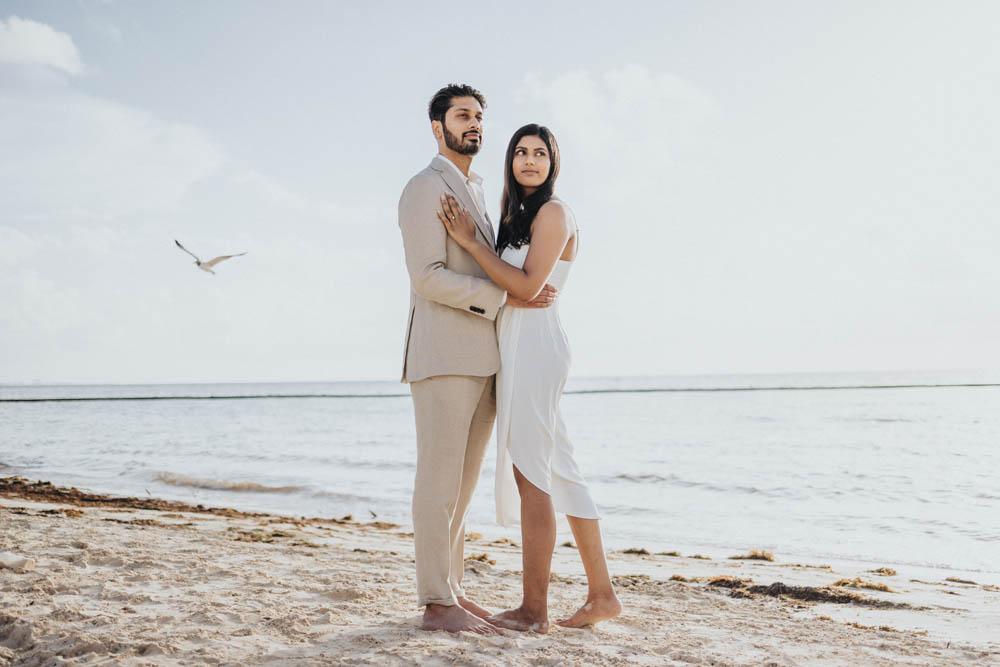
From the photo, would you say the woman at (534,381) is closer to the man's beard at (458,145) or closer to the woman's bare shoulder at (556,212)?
the woman's bare shoulder at (556,212)

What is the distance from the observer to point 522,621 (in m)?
3.07

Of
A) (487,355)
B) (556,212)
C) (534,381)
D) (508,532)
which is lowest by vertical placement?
(508,532)

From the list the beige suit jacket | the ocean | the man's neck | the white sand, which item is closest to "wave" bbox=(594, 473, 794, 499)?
the ocean

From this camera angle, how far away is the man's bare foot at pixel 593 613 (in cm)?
318

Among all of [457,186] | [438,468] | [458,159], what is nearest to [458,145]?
[458,159]

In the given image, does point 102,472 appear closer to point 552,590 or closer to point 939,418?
point 552,590

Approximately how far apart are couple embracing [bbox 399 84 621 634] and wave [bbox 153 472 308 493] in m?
8.06

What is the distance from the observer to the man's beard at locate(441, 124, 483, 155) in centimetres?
312

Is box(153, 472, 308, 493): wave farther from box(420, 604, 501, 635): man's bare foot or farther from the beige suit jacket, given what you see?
the beige suit jacket

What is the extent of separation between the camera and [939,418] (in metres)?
22.8

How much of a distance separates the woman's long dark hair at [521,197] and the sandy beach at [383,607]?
5.49 ft

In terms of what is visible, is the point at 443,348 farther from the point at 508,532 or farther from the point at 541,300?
the point at 508,532

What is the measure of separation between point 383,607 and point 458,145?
221cm

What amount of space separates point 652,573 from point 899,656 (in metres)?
2.15
